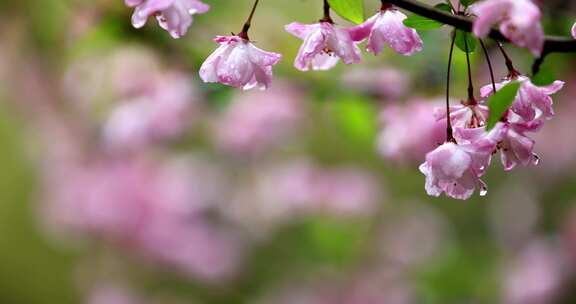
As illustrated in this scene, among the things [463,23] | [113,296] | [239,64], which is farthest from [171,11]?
[113,296]

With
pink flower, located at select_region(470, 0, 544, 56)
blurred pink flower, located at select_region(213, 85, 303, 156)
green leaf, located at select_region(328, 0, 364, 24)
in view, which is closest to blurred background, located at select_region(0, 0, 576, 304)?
blurred pink flower, located at select_region(213, 85, 303, 156)

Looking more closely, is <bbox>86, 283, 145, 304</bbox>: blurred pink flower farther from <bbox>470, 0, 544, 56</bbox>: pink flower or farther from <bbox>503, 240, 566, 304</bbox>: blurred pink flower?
<bbox>470, 0, 544, 56</bbox>: pink flower

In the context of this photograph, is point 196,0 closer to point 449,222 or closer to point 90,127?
point 90,127

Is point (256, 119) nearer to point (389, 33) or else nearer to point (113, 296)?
point (113, 296)

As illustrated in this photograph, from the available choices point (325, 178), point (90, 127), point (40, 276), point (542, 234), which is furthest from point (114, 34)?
point (40, 276)

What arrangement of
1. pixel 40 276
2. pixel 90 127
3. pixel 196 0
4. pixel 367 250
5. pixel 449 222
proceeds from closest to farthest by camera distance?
→ pixel 196 0 < pixel 90 127 < pixel 367 250 < pixel 449 222 < pixel 40 276

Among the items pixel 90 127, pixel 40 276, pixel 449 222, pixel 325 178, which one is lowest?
pixel 40 276

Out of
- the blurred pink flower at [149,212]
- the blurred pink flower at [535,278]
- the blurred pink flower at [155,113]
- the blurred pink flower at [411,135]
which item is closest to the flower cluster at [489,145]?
the blurred pink flower at [411,135]
